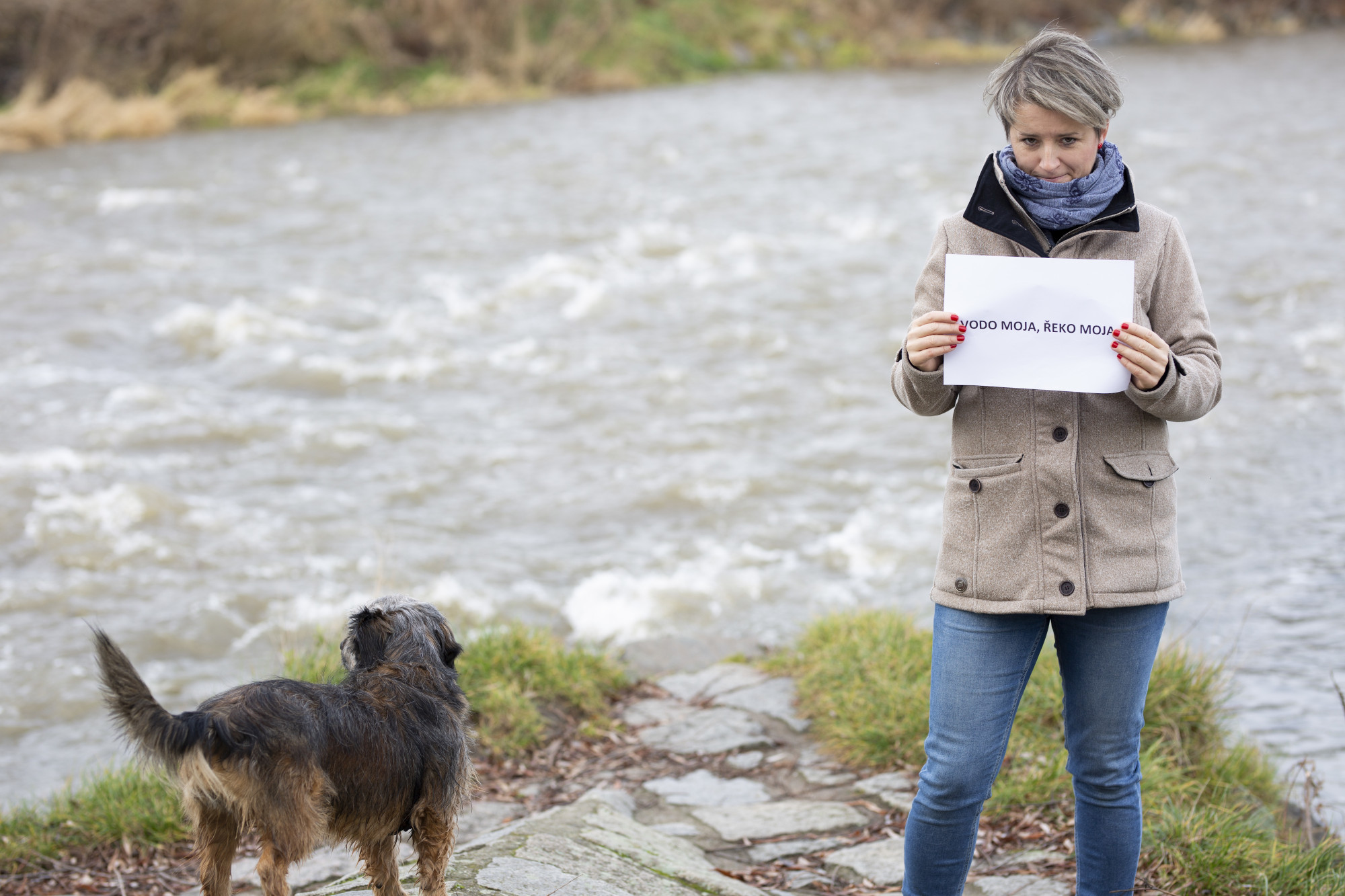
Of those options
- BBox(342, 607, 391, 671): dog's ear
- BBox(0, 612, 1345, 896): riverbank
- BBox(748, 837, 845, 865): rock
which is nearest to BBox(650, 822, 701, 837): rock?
BBox(0, 612, 1345, 896): riverbank

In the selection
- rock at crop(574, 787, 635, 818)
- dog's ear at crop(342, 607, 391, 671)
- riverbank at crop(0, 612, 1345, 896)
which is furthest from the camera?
rock at crop(574, 787, 635, 818)

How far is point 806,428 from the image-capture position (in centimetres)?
1047

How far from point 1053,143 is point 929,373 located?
0.60 m

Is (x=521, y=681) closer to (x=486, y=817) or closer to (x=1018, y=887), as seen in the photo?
(x=486, y=817)

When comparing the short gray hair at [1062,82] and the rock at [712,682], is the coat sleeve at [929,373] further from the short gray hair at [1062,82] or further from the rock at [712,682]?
the rock at [712,682]

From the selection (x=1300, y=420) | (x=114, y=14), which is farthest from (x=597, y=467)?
(x=114, y=14)

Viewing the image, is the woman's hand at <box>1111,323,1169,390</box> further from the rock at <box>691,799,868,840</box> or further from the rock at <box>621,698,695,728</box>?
the rock at <box>621,698,695,728</box>

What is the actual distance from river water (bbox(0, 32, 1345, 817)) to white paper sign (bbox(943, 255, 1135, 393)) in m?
3.27

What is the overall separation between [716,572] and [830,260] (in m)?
7.79

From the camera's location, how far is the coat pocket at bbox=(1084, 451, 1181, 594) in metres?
2.85

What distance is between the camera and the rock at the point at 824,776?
476cm

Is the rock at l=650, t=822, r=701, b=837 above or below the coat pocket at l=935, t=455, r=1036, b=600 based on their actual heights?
below

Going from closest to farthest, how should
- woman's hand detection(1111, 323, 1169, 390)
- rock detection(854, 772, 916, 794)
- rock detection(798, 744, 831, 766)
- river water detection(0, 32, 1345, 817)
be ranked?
woman's hand detection(1111, 323, 1169, 390) → rock detection(854, 772, 916, 794) → rock detection(798, 744, 831, 766) → river water detection(0, 32, 1345, 817)

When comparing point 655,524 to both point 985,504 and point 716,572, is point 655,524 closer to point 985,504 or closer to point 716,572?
point 716,572
